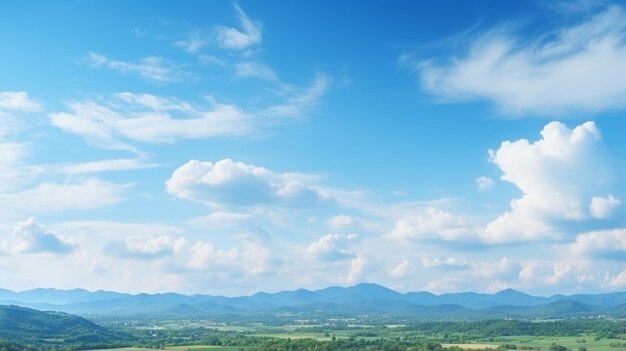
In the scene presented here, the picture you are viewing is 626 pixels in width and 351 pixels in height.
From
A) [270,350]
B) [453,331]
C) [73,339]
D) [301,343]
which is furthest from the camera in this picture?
[453,331]

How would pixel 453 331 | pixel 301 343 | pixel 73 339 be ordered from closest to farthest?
pixel 301 343 < pixel 73 339 < pixel 453 331

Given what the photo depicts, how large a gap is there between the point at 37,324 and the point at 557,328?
14253cm

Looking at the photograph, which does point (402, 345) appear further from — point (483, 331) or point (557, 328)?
point (557, 328)

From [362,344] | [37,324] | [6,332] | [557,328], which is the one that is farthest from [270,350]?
[557,328]

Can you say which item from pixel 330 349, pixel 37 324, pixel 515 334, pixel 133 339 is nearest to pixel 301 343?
pixel 330 349

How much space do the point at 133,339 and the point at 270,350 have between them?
5918 cm

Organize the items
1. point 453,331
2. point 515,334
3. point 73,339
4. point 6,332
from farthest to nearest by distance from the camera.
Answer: point 453,331, point 515,334, point 6,332, point 73,339

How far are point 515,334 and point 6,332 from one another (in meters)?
124

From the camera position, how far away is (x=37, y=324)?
591 feet

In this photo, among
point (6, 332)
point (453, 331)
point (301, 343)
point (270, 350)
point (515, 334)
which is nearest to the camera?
point (270, 350)

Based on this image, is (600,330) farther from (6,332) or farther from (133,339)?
(6,332)

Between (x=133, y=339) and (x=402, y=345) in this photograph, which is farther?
(x=133, y=339)

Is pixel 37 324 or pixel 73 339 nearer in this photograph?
pixel 73 339

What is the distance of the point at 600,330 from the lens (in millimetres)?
175500
